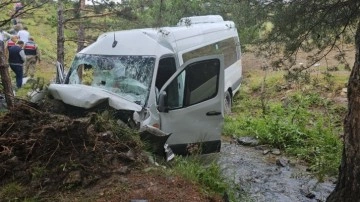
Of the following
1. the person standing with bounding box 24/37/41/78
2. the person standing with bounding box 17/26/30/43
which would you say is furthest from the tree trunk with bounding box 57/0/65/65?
the person standing with bounding box 24/37/41/78

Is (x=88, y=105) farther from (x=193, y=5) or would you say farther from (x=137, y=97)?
(x=193, y=5)

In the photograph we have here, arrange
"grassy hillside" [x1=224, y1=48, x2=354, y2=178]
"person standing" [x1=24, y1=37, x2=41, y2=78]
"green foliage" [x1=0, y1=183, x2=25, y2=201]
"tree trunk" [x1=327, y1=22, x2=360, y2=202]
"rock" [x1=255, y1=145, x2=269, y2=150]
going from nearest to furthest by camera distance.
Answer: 1. "green foliage" [x1=0, y1=183, x2=25, y2=201]
2. "tree trunk" [x1=327, y1=22, x2=360, y2=202]
3. "grassy hillside" [x1=224, y1=48, x2=354, y2=178]
4. "rock" [x1=255, y1=145, x2=269, y2=150]
5. "person standing" [x1=24, y1=37, x2=41, y2=78]

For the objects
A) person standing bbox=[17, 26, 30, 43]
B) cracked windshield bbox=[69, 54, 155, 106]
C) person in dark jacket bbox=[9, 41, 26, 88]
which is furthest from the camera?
person standing bbox=[17, 26, 30, 43]

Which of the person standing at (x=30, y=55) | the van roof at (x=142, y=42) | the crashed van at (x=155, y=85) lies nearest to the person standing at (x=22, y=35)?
the person standing at (x=30, y=55)

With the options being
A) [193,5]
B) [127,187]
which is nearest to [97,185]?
[127,187]

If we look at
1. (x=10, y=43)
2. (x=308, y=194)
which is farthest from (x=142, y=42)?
(x=10, y=43)

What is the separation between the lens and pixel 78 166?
11.4ft

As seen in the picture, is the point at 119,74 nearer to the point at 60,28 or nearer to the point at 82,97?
the point at 82,97

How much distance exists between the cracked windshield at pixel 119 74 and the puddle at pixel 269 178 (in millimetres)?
1621

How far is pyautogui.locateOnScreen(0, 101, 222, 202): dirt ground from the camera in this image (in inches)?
130

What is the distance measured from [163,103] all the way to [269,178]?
2600mm

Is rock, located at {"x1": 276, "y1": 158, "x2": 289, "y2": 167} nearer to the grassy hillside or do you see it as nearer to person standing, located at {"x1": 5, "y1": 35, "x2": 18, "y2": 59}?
the grassy hillside

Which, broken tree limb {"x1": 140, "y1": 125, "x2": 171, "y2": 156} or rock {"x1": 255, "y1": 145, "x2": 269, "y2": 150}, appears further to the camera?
rock {"x1": 255, "y1": 145, "x2": 269, "y2": 150}

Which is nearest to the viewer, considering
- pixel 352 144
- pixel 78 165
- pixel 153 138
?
pixel 78 165
